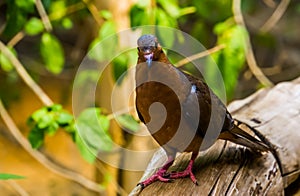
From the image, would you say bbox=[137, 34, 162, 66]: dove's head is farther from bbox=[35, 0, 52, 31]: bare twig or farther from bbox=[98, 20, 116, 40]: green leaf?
bbox=[35, 0, 52, 31]: bare twig

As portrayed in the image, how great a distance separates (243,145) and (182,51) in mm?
920

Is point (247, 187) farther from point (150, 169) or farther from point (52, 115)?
point (52, 115)

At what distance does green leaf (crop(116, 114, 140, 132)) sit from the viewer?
2.25 m

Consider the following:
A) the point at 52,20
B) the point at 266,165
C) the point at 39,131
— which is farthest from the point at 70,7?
the point at 266,165

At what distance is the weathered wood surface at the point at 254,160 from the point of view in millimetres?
1572

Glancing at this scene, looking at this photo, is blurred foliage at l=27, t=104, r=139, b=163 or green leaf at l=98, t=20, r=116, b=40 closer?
blurred foliage at l=27, t=104, r=139, b=163

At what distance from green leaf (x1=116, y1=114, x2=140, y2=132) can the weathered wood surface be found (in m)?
0.37

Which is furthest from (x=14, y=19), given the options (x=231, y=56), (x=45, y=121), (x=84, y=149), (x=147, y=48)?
(x=147, y=48)

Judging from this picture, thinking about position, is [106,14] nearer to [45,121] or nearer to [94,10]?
[94,10]

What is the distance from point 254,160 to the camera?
1719mm

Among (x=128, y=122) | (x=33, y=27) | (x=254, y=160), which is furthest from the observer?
(x=33, y=27)

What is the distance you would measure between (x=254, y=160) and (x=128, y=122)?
2.17ft

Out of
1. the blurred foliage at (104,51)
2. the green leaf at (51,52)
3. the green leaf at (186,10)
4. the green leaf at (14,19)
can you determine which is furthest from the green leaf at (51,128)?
the green leaf at (186,10)

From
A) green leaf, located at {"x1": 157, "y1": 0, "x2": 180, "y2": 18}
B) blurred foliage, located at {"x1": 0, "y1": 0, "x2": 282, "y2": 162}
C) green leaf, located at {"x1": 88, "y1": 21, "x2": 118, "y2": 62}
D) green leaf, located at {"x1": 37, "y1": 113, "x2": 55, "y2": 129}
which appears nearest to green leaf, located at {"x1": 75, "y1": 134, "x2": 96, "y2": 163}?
blurred foliage, located at {"x1": 0, "y1": 0, "x2": 282, "y2": 162}
